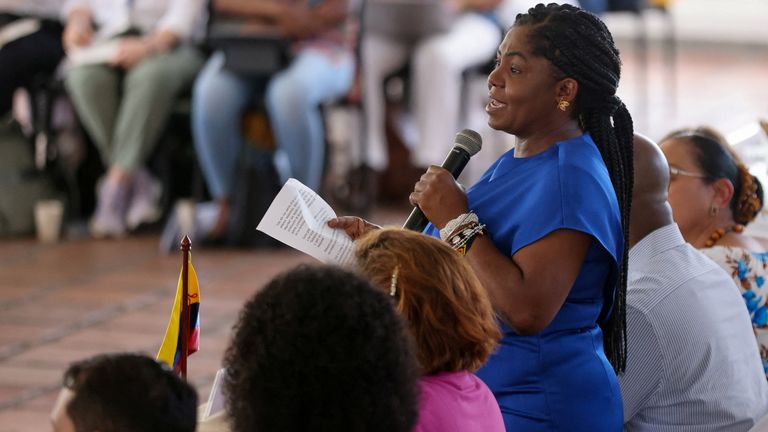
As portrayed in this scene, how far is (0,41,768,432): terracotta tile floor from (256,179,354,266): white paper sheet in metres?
1.29

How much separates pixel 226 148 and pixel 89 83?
0.78 meters

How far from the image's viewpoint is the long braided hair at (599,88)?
2.10 meters

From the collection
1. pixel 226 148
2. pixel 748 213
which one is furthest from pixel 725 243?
pixel 226 148

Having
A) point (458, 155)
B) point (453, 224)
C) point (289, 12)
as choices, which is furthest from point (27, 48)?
point (453, 224)

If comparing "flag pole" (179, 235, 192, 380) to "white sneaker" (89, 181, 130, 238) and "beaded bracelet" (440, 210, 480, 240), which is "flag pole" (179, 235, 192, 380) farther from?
"white sneaker" (89, 181, 130, 238)

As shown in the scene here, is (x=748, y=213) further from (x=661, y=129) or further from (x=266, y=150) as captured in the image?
(x=661, y=129)

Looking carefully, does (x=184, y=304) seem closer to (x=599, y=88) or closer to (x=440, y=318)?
(x=440, y=318)

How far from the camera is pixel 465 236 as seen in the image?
6.73ft

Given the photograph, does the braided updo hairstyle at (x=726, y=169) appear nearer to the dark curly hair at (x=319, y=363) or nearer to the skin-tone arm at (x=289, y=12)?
the dark curly hair at (x=319, y=363)

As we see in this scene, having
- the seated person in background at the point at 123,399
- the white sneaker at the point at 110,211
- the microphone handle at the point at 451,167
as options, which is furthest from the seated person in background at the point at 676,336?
the white sneaker at the point at 110,211

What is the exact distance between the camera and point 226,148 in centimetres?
545

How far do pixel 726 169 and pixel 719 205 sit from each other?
3.3 inches

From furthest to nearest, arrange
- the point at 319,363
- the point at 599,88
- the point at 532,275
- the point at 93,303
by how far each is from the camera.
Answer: the point at 93,303
the point at 599,88
the point at 532,275
the point at 319,363

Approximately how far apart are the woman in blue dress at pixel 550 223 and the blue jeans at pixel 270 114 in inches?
128
